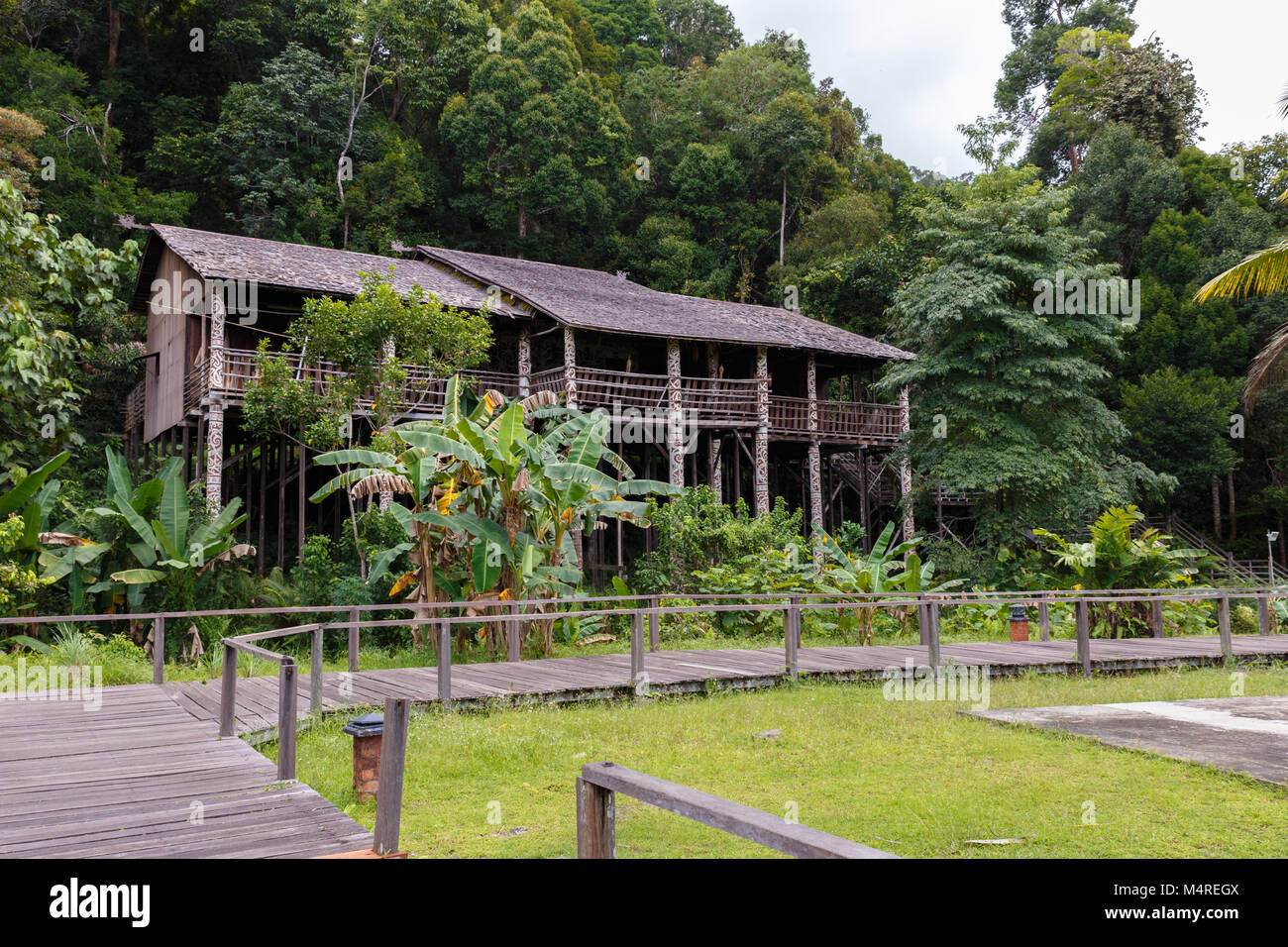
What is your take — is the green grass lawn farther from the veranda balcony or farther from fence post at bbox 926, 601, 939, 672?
the veranda balcony

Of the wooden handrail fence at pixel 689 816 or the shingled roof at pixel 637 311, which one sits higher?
the shingled roof at pixel 637 311

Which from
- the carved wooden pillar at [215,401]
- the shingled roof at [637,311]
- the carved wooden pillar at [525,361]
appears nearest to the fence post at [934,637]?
the shingled roof at [637,311]

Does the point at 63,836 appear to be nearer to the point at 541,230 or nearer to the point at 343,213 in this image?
the point at 343,213

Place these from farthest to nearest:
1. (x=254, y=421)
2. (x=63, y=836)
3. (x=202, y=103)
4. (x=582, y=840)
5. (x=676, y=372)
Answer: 1. (x=202, y=103)
2. (x=676, y=372)
3. (x=254, y=421)
4. (x=63, y=836)
5. (x=582, y=840)


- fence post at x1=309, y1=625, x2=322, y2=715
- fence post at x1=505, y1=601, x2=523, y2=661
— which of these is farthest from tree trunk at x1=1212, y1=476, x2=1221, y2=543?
fence post at x1=309, y1=625, x2=322, y2=715

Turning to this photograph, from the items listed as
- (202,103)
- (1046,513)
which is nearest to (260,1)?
(202,103)

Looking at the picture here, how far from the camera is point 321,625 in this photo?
8.24m

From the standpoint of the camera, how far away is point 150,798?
4.91 meters

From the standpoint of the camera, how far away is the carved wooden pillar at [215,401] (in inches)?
712

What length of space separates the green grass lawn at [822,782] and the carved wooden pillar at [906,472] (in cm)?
1477

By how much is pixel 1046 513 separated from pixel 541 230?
23.7 meters

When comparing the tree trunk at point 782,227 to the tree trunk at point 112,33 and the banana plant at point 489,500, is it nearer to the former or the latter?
the tree trunk at point 112,33

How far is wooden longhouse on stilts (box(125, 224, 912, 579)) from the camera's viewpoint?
19.4m

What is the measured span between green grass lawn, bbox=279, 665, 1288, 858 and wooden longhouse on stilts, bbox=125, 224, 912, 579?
10.4 m
